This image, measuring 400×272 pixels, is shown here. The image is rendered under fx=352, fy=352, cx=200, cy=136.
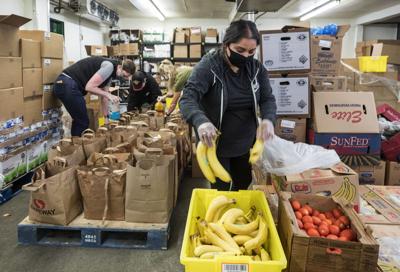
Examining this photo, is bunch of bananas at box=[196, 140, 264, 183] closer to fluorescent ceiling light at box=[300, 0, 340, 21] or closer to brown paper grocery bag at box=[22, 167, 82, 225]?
brown paper grocery bag at box=[22, 167, 82, 225]

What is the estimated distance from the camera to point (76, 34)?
7996 mm

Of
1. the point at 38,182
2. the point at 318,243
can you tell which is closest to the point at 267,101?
the point at 318,243

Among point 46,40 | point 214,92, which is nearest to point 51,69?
point 46,40

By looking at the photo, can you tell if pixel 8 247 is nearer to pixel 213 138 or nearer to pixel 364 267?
pixel 213 138

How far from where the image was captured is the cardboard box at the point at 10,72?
3.18m

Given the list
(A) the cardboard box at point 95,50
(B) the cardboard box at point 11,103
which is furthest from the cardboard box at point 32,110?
(A) the cardboard box at point 95,50

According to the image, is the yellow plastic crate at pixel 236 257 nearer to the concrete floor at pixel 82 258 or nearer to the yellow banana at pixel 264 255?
the yellow banana at pixel 264 255

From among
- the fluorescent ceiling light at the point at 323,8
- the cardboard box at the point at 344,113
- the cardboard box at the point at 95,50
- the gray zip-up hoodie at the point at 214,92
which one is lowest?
the cardboard box at the point at 344,113

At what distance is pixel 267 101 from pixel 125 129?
1851 mm

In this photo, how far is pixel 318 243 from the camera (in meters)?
1.29

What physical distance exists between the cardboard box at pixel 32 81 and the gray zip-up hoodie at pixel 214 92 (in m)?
2.52

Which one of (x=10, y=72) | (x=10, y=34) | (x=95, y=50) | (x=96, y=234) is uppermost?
(x=95, y=50)

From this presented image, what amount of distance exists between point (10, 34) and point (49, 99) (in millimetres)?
937

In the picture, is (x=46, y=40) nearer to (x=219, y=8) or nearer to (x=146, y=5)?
(x=146, y=5)
